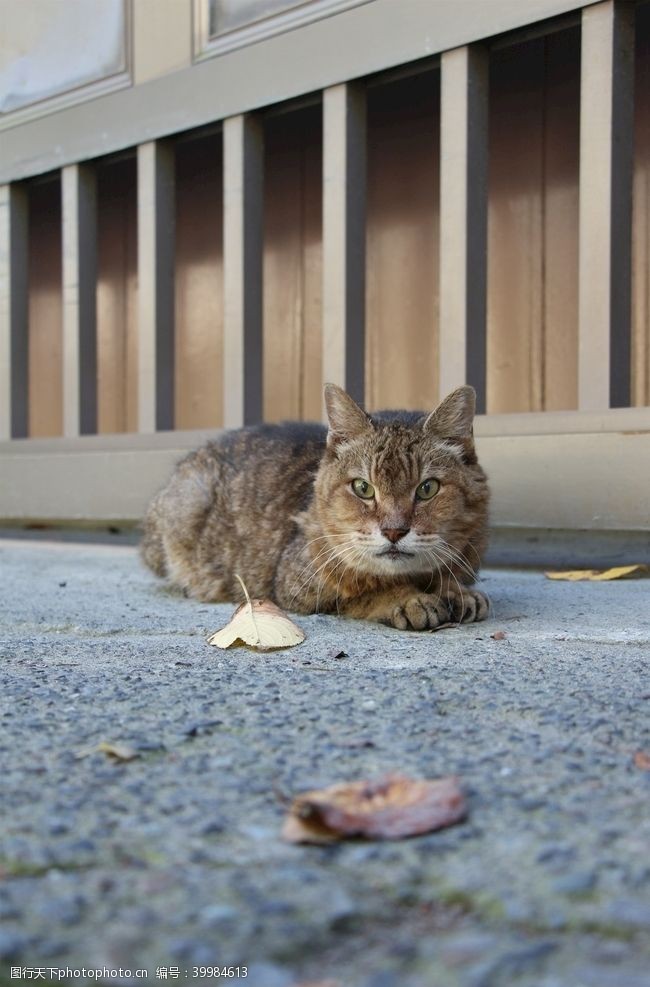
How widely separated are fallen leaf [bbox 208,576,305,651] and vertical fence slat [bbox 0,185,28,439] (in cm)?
403

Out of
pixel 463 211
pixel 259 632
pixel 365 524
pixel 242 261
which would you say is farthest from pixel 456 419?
pixel 242 261

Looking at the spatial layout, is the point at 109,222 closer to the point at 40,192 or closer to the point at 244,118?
the point at 40,192

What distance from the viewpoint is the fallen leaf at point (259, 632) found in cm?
223

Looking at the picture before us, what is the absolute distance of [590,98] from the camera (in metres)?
3.73

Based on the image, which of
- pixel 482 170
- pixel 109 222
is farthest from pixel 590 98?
pixel 109 222

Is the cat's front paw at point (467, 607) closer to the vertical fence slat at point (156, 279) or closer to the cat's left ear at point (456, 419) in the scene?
the cat's left ear at point (456, 419)

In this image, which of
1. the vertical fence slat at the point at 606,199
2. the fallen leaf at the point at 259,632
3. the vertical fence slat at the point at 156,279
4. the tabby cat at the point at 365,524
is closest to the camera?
the fallen leaf at the point at 259,632

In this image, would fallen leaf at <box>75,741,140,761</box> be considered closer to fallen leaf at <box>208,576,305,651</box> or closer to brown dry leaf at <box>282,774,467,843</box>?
brown dry leaf at <box>282,774,467,843</box>

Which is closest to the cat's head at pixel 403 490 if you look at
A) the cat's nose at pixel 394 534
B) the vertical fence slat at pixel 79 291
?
the cat's nose at pixel 394 534

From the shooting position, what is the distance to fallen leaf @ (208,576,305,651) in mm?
2227

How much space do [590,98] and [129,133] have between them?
2695mm

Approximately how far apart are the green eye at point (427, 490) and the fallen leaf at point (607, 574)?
3.99 feet

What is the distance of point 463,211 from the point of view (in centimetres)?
410

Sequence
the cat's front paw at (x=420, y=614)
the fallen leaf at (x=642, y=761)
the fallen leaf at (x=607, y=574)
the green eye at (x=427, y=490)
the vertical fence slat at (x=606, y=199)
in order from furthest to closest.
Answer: the fallen leaf at (x=607, y=574)
the vertical fence slat at (x=606, y=199)
the green eye at (x=427, y=490)
the cat's front paw at (x=420, y=614)
the fallen leaf at (x=642, y=761)
